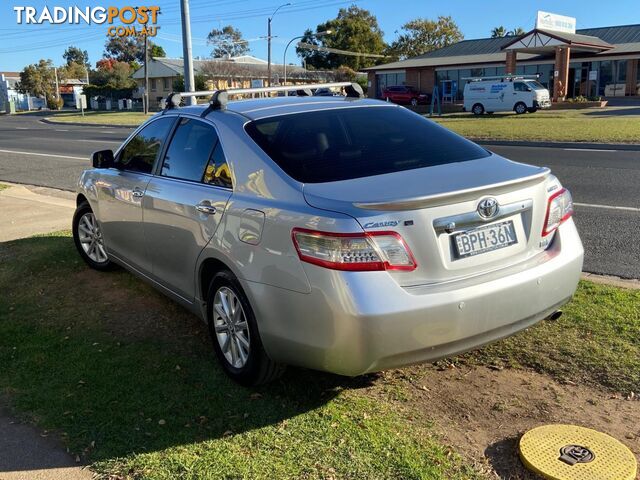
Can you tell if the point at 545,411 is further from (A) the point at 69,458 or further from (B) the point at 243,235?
(A) the point at 69,458

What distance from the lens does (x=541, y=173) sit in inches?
134

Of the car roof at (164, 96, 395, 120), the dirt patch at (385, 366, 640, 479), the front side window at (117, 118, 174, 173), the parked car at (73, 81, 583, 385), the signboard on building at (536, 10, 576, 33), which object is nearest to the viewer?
the parked car at (73, 81, 583, 385)

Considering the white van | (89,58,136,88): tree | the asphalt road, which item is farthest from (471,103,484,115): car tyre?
(89,58,136,88): tree

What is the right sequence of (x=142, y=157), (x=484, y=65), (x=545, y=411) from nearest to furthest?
(x=545, y=411)
(x=142, y=157)
(x=484, y=65)

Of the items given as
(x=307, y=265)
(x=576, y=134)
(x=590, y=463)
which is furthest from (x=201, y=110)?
(x=576, y=134)

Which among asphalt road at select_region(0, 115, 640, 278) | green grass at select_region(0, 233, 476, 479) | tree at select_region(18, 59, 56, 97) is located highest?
tree at select_region(18, 59, 56, 97)

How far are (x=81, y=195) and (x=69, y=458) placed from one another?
353cm

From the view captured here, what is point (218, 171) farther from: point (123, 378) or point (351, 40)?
point (351, 40)

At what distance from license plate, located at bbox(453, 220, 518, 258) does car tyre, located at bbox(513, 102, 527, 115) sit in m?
31.5

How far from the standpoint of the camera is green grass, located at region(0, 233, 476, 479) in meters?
2.87

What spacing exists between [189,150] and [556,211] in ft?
7.63

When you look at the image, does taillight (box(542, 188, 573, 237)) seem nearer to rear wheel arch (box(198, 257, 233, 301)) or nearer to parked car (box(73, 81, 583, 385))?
parked car (box(73, 81, 583, 385))

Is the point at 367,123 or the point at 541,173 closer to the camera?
the point at 541,173

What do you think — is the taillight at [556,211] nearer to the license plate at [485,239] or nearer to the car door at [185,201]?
the license plate at [485,239]
